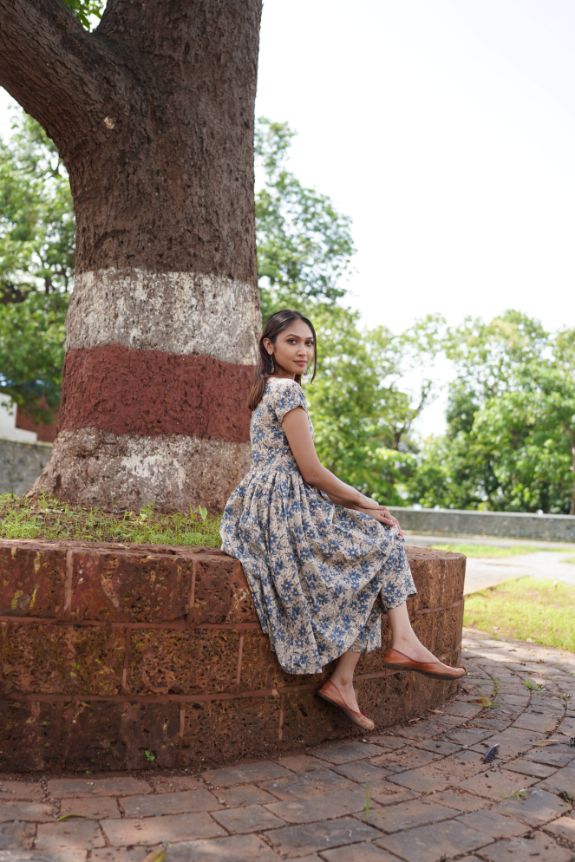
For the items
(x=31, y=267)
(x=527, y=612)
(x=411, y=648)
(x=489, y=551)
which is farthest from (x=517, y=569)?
(x=31, y=267)

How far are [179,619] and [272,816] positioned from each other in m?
0.82

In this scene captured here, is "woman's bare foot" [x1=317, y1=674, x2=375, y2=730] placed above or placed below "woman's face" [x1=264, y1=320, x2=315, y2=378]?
below

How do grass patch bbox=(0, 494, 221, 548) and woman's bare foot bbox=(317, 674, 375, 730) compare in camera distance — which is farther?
grass patch bbox=(0, 494, 221, 548)

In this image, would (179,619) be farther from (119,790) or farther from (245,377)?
(245,377)

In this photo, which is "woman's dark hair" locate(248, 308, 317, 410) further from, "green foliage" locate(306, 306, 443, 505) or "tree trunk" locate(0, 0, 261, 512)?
"green foliage" locate(306, 306, 443, 505)

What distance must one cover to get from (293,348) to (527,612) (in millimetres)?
4813

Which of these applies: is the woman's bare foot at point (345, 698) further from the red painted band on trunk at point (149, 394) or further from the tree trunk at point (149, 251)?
the red painted band on trunk at point (149, 394)

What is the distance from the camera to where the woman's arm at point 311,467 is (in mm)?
3680

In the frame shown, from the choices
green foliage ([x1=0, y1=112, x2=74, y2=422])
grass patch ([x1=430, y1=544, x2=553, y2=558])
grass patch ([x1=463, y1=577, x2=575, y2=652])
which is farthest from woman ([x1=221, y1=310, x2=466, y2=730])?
green foliage ([x1=0, y1=112, x2=74, y2=422])

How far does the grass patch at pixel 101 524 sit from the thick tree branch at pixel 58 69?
6.75 feet

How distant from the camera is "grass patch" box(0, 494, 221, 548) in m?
3.84

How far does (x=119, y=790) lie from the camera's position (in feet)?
9.82

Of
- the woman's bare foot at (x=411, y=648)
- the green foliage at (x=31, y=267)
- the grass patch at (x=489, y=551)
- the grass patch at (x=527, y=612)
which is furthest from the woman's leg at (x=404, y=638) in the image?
the green foliage at (x=31, y=267)

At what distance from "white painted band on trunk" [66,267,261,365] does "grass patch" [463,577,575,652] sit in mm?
3581
